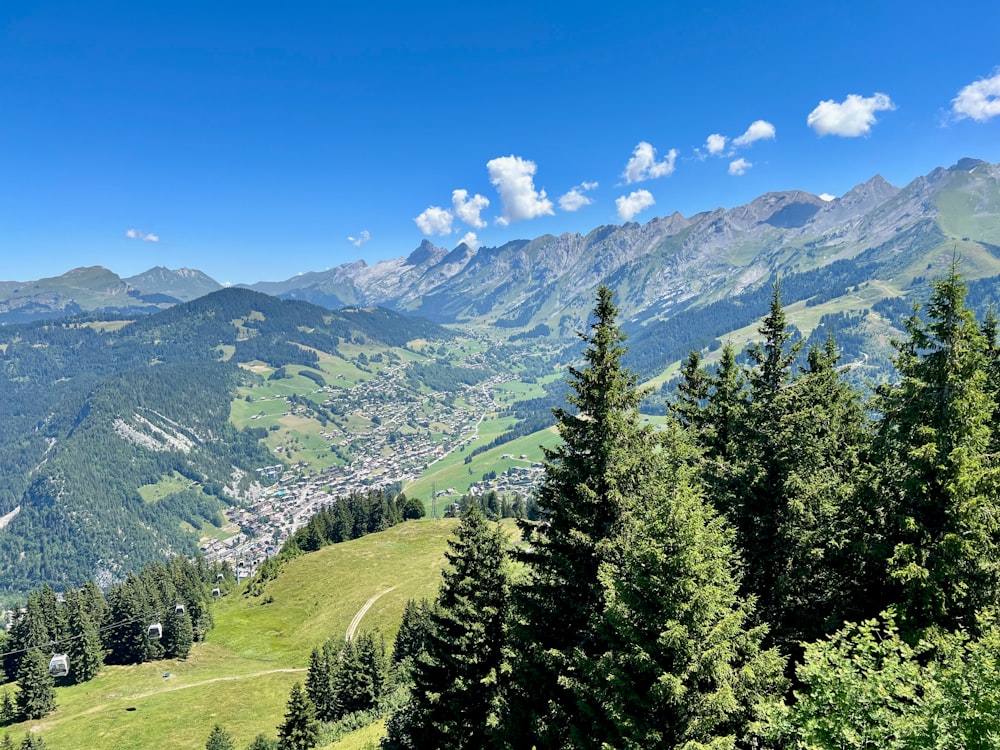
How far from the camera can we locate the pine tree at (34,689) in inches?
2739

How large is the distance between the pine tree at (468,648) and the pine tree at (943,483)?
55.5 ft

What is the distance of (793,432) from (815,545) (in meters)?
5.34

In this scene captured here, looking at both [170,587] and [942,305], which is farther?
[170,587]

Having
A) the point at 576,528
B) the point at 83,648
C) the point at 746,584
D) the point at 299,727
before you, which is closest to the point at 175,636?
the point at 83,648

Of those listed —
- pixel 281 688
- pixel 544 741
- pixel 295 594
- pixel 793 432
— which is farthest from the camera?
pixel 295 594

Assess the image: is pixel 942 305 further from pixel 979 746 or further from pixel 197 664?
pixel 197 664

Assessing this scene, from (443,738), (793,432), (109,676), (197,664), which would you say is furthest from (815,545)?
(109,676)

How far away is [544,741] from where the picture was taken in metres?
18.5

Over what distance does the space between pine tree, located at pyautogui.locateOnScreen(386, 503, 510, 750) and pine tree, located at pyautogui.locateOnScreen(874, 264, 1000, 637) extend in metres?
16.9

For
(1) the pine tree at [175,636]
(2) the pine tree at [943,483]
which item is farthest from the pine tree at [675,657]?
(1) the pine tree at [175,636]

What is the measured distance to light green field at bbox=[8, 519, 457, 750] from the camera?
6450cm

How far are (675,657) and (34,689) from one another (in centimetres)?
9414

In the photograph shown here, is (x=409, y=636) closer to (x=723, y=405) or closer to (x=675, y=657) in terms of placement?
(x=723, y=405)

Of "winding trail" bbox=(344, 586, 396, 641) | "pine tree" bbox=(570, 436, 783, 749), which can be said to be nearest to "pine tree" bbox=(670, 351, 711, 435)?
"pine tree" bbox=(570, 436, 783, 749)
